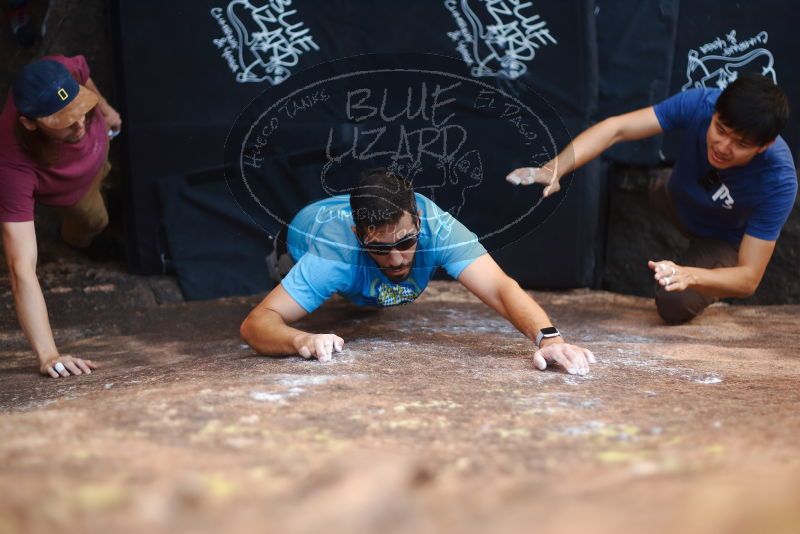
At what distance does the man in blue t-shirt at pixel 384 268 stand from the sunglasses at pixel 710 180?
109cm

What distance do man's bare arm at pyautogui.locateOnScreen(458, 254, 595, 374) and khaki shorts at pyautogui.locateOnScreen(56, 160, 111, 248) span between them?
1.87 metres

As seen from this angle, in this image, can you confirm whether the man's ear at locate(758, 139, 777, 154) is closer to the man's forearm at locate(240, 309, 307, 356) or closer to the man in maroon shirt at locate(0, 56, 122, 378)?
the man's forearm at locate(240, 309, 307, 356)

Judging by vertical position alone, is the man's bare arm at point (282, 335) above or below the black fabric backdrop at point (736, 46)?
below

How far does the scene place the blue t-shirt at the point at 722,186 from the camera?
3248 mm

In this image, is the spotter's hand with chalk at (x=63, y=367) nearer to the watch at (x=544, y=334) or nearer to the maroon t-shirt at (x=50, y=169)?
the maroon t-shirt at (x=50, y=169)

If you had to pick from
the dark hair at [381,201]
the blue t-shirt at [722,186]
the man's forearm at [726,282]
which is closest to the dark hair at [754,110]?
the blue t-shirt at [722,186]

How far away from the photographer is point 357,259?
2971 millimetres

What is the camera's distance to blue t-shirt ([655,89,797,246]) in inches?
128

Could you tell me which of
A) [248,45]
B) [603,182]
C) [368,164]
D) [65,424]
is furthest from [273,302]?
[603,182]

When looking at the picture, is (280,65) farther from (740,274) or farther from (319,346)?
(740,274)

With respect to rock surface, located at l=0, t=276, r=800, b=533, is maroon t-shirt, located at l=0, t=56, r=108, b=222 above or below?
above

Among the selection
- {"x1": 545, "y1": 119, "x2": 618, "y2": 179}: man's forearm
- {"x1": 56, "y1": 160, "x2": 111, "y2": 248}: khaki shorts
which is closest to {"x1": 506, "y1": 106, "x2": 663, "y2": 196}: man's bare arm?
{"x1": 545, "y1": 119, "x2": 618, "y2": 179}: man's forearm

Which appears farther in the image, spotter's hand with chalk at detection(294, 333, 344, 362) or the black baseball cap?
the black baseball cap

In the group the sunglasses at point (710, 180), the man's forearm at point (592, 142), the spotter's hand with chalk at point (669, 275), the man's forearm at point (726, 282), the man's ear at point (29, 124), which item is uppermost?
the man's ear at point (29, 124)
